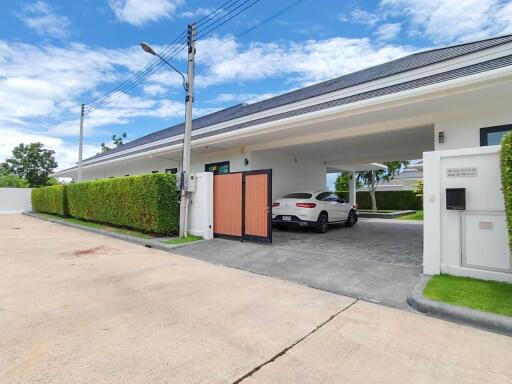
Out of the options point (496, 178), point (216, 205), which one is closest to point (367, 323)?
point (496, 178)

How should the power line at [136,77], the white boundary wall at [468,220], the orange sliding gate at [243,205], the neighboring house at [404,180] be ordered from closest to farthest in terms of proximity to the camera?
the white boundary wall at [468,220]
the orange sliding gate at [243,205]
the power line at [136,77]
the neighboring house at [404,180]

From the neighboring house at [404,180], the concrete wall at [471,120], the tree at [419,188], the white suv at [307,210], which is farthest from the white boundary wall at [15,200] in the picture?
the neighboring house at [404,180]

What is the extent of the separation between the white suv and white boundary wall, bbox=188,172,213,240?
2587 mm

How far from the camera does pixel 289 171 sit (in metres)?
13.5

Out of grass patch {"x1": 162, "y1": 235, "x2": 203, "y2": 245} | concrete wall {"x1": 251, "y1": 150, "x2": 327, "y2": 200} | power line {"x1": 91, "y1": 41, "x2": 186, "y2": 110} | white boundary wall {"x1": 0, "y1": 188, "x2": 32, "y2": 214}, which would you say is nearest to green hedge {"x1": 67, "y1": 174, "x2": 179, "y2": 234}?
grass patch {"x1": 162, "y1": 235, "x2": 203, "y2": 245}

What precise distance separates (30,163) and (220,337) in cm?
4682

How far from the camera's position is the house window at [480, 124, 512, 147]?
6.51m

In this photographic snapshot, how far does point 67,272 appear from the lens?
18.9 feet

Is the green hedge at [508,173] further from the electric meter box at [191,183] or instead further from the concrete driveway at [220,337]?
the electric meter box at [191,183]

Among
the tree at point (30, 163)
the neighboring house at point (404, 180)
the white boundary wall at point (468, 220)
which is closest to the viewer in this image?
the white boundary wall at point (468, 220)

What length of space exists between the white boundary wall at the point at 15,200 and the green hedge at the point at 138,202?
1683cm

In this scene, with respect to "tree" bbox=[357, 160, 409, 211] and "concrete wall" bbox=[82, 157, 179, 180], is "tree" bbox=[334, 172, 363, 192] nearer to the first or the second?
"tree" bbox=[357, 160, 409, 211]

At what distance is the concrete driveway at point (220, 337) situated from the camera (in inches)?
98.3

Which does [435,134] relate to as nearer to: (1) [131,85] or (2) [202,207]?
(2) [202,207]
